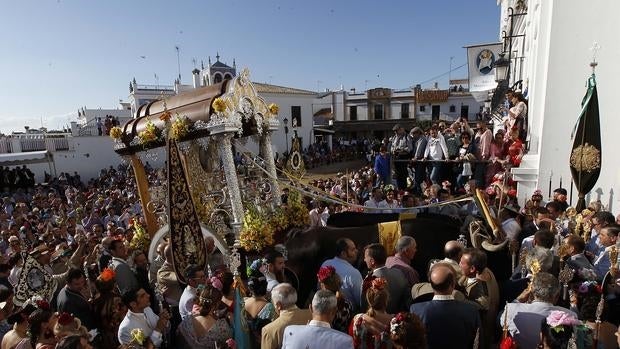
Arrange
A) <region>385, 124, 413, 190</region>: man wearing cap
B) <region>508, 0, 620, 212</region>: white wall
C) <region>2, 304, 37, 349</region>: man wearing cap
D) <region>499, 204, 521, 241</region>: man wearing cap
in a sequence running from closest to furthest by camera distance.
Result: <region>2, 304, 37, 349</region>: man wearing cap, <region>499, 204, 521, 241</region>: man wearing cap, <region>508, 0, 620, 212</region>: white wall, <region>385, 124, 413, 190</region>: man wearing cap

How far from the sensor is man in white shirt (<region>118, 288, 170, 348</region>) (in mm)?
3693

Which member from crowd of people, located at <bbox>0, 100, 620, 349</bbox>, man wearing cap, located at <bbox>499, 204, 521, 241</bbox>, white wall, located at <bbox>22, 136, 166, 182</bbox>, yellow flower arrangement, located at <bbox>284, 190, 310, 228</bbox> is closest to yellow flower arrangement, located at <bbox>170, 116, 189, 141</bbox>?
crowd of people, located at <bbox>0, 100, 620, 349</bbox>

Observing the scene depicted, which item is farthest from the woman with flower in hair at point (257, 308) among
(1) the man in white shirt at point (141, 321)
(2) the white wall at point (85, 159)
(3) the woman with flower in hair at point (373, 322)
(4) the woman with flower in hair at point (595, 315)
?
(2) the white wall at point (85, 159)

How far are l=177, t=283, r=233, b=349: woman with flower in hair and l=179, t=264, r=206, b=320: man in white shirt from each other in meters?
0.61

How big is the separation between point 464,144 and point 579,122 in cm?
305

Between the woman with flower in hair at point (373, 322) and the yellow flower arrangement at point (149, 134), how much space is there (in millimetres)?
5528

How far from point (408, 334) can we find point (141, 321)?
8.02 feet

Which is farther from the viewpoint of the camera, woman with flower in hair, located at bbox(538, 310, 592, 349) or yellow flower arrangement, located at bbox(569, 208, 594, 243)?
yellow flower arrangement, located at bbox(569, 208, 594, 243)

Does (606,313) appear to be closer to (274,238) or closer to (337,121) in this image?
(274,238)

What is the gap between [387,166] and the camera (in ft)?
36.2

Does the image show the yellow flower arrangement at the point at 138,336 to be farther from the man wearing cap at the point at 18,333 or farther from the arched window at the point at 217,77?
the arched window at the point at 217,77

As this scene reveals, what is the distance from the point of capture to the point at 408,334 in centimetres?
280

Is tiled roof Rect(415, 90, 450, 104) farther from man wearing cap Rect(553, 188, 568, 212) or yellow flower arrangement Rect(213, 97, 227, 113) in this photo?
yellow flower arrangement Rect(213, 97, 227, 113)

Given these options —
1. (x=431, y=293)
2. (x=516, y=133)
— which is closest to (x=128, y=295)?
(x=431, y=293)
